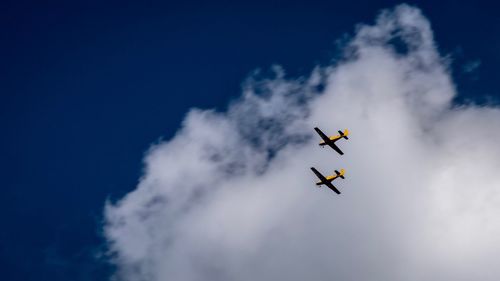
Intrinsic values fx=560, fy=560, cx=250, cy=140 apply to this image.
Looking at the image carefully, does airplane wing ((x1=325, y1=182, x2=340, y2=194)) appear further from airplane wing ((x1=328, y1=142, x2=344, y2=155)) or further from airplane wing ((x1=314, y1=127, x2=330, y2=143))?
airplane wing ((x1=314, y1=127, x2=330, y2=143))

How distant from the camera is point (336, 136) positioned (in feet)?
420

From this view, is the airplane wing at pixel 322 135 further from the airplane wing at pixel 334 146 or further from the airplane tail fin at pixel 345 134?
the airplane tail fin at pixel 345 134

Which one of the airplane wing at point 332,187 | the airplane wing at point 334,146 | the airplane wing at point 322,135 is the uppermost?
the airplane wing at point 322,135

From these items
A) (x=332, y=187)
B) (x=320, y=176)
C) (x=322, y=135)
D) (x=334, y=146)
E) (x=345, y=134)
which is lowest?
(x=332, y=187)

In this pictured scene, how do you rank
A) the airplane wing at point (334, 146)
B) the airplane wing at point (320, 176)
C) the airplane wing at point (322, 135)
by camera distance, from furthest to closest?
1. the airplane wing at point (320, 176)
2. the airplane wing at point (334, 146)
3. the airplane wing at point (322, 135)

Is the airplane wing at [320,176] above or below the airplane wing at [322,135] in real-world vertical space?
below

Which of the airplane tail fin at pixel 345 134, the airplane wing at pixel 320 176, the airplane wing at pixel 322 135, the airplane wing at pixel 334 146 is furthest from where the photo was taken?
the airplane wing at pixel 320 176

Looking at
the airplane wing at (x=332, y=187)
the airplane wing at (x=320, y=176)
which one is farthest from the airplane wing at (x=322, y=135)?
the airplane wing at (x=332, y=187)

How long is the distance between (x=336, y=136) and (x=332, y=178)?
12442 millimetres

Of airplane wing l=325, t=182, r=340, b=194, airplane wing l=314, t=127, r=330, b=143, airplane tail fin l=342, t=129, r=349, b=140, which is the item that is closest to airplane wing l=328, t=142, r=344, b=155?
airplane wing l=314, t=127, r=330, b=143

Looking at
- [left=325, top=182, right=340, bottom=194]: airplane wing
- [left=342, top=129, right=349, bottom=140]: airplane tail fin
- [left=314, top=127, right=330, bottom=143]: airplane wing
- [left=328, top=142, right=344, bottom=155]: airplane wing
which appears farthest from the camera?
[left=325, top=182, right=340, bottom=194]: airplane wing

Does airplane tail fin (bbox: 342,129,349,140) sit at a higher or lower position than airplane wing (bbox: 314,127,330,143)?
lower

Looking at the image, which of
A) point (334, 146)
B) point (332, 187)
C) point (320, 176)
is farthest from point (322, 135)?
point (332, 187)

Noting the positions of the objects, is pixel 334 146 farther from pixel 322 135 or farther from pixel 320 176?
pixel 320 176
